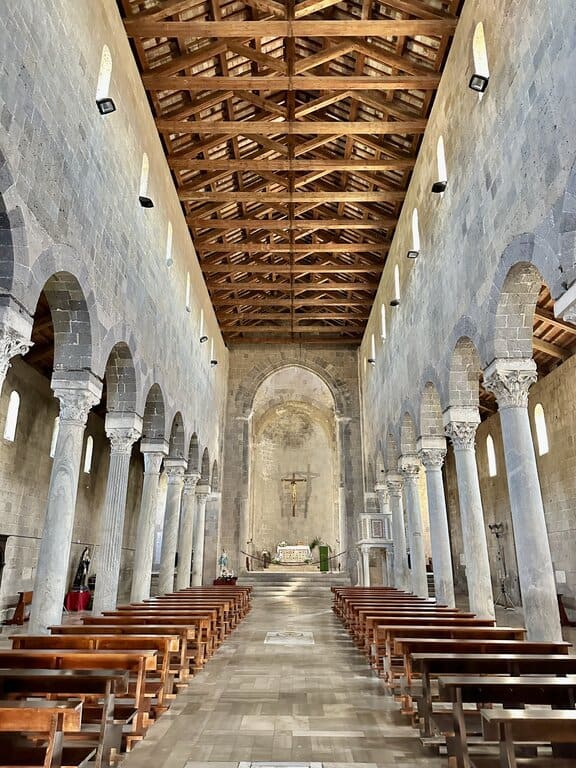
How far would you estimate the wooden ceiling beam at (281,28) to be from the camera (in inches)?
434

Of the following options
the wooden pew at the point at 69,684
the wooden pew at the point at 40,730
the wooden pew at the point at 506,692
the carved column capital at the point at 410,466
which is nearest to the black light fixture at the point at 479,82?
the wooden pew at the point at 506,692

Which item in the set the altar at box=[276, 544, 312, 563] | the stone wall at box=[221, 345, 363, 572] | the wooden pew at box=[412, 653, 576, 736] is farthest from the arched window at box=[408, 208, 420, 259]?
the altar at box=[276, 544, 312, 563]

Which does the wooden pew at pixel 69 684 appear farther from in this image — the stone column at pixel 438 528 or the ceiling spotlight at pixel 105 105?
the stone column at pixel 438 528

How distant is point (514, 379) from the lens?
28.8 feet

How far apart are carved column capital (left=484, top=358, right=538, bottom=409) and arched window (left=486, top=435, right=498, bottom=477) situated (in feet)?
43.9

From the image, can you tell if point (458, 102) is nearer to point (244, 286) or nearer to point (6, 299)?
point (6, 299)

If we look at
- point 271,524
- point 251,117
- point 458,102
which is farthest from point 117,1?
point 271,524

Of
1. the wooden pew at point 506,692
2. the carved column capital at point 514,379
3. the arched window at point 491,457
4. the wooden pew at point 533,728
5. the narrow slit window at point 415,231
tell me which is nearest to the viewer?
the wooden pew at point 533,728

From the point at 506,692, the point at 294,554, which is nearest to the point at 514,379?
the point at 506,692

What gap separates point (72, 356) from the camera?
9.43 metres

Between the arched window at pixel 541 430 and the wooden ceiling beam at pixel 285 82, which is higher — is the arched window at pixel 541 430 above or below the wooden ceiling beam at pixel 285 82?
below

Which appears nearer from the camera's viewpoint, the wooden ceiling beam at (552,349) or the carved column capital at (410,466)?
the wooden ceiling beam at (552,349)

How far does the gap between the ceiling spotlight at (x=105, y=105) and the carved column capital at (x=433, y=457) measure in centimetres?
1011

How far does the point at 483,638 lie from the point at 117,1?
495 inches
